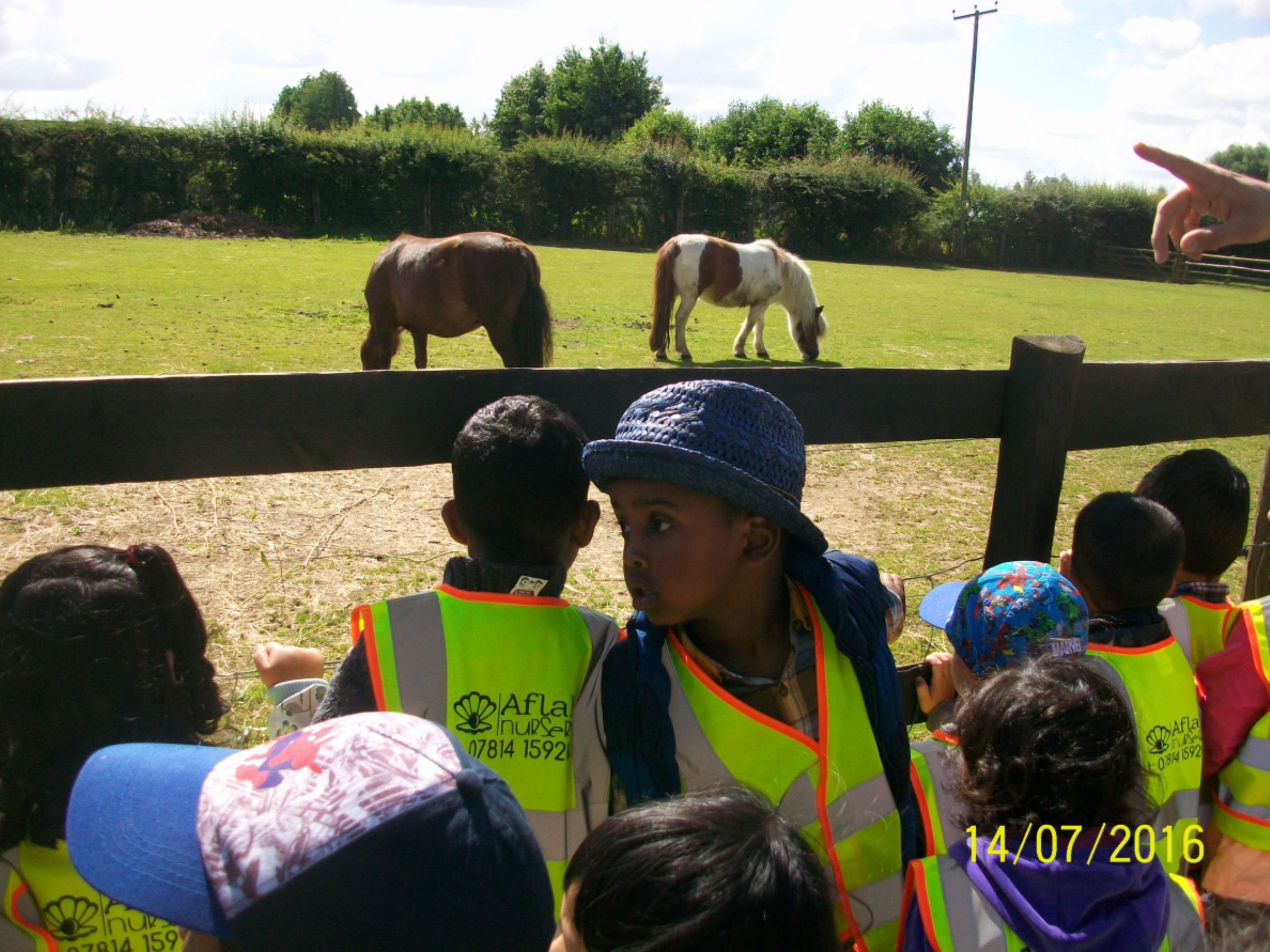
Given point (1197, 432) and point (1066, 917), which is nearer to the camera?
point (1066, 917)

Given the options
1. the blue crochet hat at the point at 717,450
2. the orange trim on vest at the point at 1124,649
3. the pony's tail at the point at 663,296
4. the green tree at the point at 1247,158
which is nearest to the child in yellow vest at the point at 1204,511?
the orange trim on vest at the point at 1124,649

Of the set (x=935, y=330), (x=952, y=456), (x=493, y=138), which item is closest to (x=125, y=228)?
(x=493, y=138)

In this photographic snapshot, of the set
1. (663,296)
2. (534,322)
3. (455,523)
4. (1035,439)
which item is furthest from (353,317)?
(455,523)

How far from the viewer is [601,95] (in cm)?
6253

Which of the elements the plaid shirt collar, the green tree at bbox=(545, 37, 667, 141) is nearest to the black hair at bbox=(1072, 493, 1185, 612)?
the plaid shirt collar

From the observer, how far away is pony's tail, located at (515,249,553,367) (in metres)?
8.52

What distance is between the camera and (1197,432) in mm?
2969

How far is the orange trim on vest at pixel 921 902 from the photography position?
1.25m

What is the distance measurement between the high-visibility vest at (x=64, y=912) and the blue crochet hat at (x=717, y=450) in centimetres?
104

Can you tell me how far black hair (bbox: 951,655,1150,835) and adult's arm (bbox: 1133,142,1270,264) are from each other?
137cm

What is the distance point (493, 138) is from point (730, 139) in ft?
79.8

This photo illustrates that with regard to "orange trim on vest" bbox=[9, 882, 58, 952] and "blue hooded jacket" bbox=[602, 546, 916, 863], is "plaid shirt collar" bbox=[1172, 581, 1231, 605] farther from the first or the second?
"orange trim on vest" bbox=[9, 882, 58, 952]

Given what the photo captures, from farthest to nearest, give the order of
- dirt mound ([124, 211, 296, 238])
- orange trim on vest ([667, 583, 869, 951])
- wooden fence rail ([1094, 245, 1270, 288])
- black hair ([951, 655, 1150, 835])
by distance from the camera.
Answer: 1. wooden fence rail ([1094, 245, 1270, 288])
2. dirt mound ([124, 211, 296, 238])
3. orange trim on vest ([667, 583, 869, 951])
4. black hair ([951, 655, 1150, 835])

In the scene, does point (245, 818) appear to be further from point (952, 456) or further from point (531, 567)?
point (952, 456)
